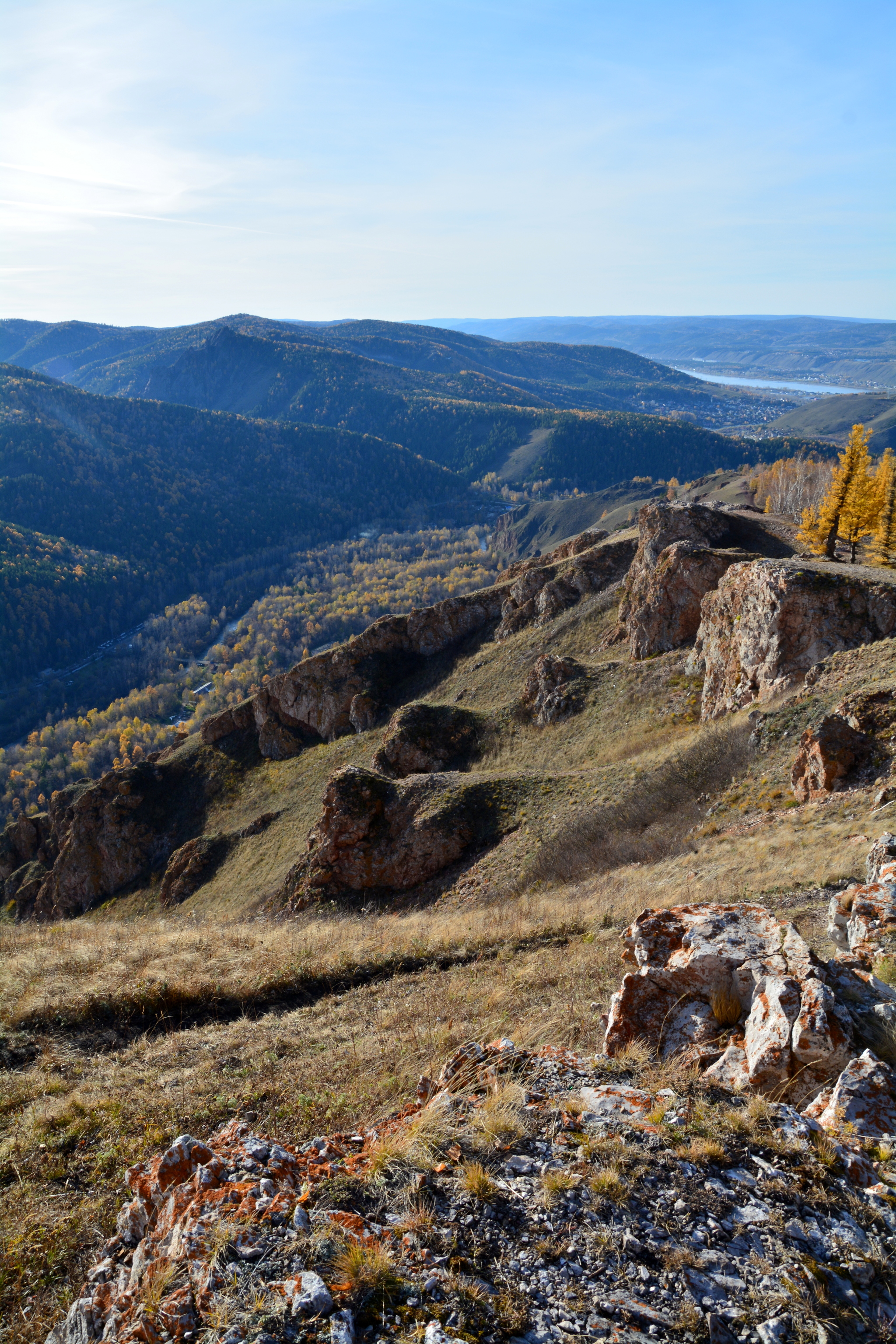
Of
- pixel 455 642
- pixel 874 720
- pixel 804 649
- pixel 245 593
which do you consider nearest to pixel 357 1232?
pixel 874 720

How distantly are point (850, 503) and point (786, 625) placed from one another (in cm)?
2068

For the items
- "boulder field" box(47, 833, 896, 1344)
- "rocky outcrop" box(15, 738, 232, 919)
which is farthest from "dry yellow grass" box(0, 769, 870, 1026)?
"rocky outcrop" box(15, 738, 232, 919)

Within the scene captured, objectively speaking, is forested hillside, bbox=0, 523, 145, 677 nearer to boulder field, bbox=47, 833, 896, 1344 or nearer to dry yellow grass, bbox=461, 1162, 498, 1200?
boulder field, bbox=47, 833, 896, 1344

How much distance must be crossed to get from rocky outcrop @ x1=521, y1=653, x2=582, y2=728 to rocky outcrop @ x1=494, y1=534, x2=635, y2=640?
Result: 9554 millimetres

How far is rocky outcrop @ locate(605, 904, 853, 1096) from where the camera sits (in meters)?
6.40

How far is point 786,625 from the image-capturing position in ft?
89.6

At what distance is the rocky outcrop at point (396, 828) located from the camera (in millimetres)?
28359

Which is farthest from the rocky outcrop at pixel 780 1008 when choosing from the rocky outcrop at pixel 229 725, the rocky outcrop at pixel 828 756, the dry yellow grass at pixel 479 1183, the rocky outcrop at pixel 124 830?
the rocky outcrop at pixel 229 725

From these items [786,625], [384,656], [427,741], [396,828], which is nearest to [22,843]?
[384,656]

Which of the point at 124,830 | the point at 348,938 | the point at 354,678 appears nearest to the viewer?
the point at 348,938

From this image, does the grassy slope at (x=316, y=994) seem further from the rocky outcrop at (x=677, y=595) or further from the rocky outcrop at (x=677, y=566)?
the rocky outcrop at (x=677, y=566)

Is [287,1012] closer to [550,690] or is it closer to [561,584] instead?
[550,690]

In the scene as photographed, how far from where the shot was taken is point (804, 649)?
26688 mm

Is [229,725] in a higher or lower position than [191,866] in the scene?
higher
